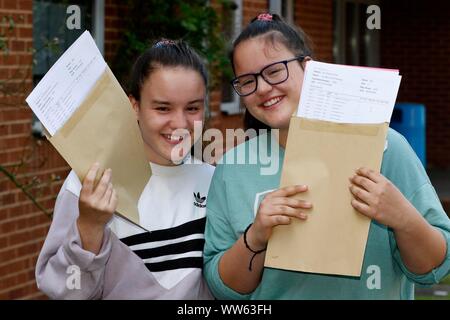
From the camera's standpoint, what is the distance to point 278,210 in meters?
2.12

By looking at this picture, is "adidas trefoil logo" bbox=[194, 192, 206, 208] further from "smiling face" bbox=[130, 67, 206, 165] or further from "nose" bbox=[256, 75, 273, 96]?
"nose" bbox=[256, 75, 273, 96]

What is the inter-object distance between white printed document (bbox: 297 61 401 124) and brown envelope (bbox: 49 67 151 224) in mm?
481

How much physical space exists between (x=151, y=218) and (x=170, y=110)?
0.98 ft

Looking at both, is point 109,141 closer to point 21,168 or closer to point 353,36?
point 21,168

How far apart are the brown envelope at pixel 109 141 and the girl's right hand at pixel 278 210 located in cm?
35

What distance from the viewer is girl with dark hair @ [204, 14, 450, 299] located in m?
2.12

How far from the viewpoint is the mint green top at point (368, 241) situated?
7.36 feet

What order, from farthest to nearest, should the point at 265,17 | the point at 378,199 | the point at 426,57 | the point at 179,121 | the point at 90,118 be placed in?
the point at 426,57 → the point at 265,17 → the point at 179,121 → the point at 90,118 → the point at 378,199

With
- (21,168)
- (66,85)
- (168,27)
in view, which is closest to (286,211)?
(66,85)

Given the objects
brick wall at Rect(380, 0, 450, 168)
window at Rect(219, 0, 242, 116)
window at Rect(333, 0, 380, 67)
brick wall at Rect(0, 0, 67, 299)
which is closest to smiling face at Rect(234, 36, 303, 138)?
brick wall at Rect(0, 0, 67, 299)

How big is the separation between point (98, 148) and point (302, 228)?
0.54m

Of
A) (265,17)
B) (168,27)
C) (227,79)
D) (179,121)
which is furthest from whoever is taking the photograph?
(227,79)

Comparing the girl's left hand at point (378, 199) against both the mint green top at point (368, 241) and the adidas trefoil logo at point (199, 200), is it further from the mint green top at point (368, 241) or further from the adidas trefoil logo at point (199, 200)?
the adidas trefoil logo at point (199, 200)
